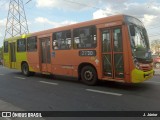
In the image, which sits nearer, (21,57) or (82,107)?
(82,107)

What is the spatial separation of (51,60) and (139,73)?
568cm

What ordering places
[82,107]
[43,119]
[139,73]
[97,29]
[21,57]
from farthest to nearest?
1. [21,57]
2. [97,29]
3. [139,73]
4. [82,107]
5. [43,119]

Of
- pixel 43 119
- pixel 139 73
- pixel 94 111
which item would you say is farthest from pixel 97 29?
pixel 43 119

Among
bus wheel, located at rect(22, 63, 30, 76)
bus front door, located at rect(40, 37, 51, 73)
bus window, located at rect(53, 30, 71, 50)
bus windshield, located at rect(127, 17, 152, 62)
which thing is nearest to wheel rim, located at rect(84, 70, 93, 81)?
bus window, located at rect(53, 30, 71, 50)

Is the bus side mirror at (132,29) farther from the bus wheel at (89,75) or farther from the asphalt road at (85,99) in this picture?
the bus wheel at (89,75)

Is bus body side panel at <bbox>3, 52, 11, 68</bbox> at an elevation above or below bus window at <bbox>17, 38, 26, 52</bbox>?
below

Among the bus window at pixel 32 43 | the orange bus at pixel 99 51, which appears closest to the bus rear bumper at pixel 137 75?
the orange bus at pixel 99 51

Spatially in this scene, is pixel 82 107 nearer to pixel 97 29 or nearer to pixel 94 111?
pixel 94 111

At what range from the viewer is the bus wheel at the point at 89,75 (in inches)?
421

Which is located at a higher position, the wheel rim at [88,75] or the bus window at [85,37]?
the bus window at [85,37]

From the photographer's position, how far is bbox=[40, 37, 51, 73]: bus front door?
44.4 ft

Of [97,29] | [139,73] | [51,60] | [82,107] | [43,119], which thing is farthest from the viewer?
[51,60]

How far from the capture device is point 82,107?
7.15 m

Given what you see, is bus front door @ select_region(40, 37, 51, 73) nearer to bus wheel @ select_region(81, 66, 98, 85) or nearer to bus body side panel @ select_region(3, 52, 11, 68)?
bus wheel @ select_region(81, 66, 98, 85)
